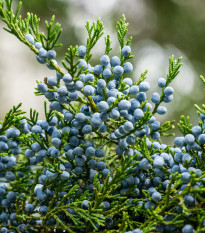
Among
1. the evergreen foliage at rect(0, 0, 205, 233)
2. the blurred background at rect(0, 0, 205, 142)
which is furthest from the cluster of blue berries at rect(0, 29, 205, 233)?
the blurred background at rect(0, 0, 205, 142)

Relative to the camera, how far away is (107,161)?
958mm

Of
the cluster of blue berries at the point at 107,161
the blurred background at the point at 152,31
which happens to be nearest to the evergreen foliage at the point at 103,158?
the cluster of blue berries at the point at 107,161

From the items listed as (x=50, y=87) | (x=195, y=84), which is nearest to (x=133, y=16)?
(x=195, y=84)

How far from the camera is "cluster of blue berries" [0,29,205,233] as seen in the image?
0.79m

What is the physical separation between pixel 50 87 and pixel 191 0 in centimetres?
748

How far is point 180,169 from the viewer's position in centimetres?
80

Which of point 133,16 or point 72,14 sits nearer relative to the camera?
point 72,14

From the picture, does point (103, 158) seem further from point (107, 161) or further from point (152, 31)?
point (152, 31)

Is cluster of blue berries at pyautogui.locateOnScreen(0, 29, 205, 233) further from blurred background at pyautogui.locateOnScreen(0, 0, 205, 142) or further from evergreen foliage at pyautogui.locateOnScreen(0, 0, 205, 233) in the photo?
blurred background at pyautogui.locateOnScreen(0, 0, 205, 142)

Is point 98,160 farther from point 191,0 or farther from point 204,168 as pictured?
point 191,0

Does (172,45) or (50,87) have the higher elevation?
(172,45)

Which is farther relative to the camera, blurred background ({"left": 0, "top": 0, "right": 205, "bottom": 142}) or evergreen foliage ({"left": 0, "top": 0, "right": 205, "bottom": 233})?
blurred background ({"left": 0, "top": 0, "right": 205, "bottom": 142})

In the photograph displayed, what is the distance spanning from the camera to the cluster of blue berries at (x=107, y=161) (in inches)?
31.0

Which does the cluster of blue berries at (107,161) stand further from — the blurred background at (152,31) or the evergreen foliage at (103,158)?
the blurred background at (152,31)
